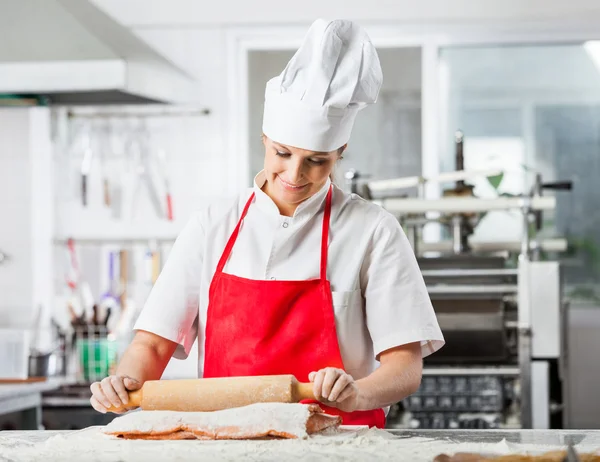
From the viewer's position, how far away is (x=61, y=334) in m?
3.91

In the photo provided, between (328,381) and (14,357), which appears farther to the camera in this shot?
(14,357)

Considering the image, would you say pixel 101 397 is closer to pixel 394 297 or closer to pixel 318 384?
pixel 318 384

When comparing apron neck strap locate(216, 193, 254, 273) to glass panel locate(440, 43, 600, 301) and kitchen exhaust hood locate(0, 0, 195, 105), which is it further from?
glass panel locate(440, 43, 600, 301)

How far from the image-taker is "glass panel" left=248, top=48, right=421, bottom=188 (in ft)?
14.5

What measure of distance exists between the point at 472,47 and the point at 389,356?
2.97 m

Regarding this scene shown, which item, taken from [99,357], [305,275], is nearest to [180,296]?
[305,275]

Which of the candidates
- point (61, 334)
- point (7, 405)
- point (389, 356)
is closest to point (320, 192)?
point (389, 356)

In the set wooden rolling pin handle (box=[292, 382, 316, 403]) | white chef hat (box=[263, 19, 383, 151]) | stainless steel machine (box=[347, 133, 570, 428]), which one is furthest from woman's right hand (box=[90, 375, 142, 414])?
stainless steel machine (box=[347, 133, 570, 428])

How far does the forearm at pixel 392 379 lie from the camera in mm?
1612

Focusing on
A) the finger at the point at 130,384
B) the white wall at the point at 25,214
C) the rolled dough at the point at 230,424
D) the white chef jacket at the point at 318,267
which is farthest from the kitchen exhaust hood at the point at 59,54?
the rolled dough at the point at 230,424

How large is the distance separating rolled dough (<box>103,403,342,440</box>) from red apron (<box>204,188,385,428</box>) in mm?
220

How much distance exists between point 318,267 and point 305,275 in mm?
28

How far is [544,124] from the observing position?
4.59 m

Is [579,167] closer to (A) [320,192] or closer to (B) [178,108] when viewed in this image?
(B) [178,108]
